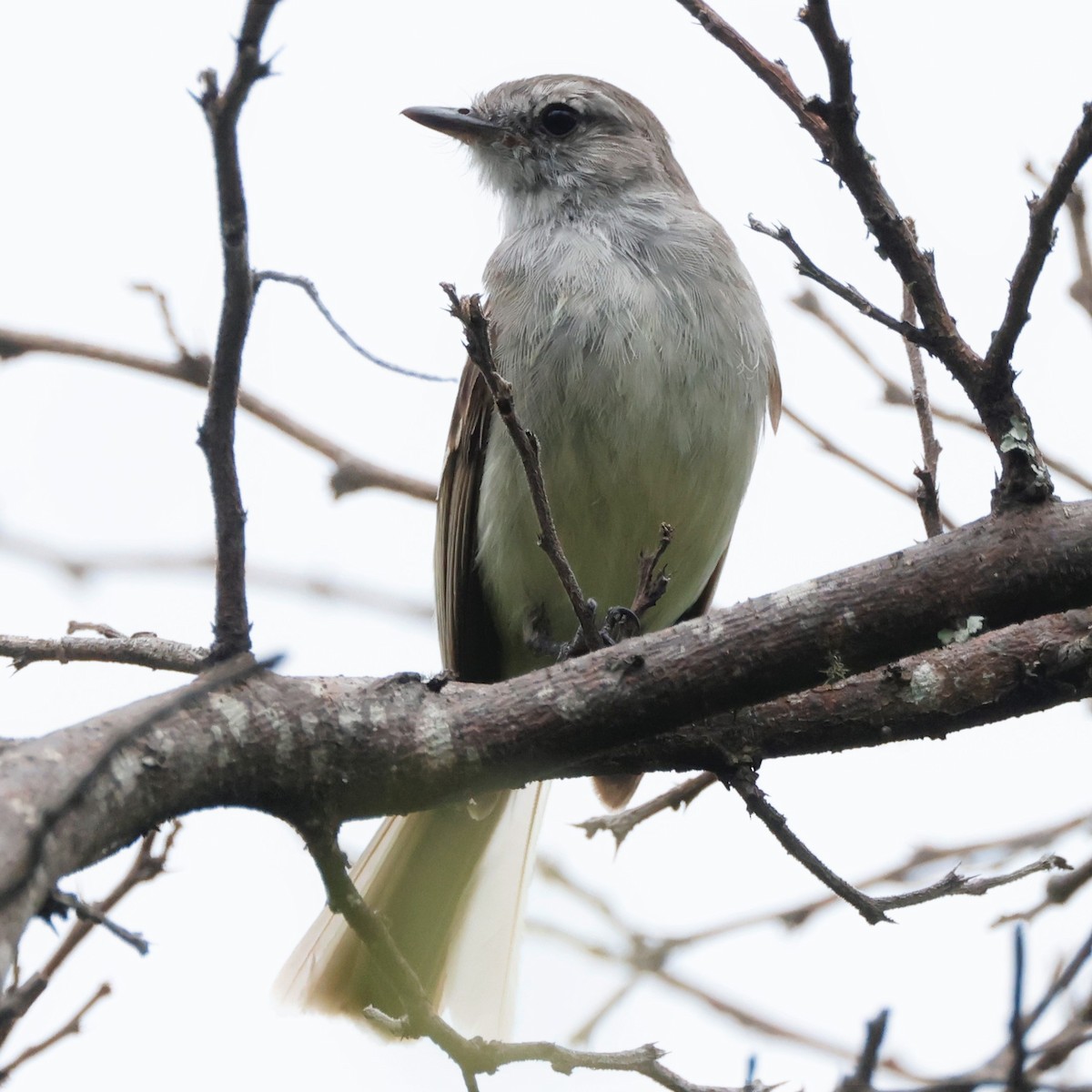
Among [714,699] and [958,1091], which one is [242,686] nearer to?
[714,699]

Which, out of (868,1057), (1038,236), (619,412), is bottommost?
(868,1057)

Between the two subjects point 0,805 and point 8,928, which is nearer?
point 8,928

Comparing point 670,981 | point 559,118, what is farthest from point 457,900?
point 559,118

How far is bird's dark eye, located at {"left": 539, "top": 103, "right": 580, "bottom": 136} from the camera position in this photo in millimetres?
6066

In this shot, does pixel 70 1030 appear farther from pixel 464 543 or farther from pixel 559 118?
pixel 559 118

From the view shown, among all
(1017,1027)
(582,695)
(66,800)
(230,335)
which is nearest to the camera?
(66,800)

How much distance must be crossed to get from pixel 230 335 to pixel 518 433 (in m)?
0.75

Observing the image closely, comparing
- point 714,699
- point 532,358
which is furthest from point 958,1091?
point 532,358

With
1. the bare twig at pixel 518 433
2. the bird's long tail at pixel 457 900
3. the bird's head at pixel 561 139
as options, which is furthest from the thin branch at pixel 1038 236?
the bird's head at pixel 561 139

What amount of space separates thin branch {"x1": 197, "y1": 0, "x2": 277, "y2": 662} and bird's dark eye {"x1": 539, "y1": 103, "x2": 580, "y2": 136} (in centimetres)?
397

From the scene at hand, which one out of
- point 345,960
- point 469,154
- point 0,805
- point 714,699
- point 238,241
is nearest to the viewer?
point 0,805

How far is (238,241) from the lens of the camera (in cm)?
230

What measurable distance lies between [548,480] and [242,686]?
207 cm

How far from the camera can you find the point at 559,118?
239 inches
